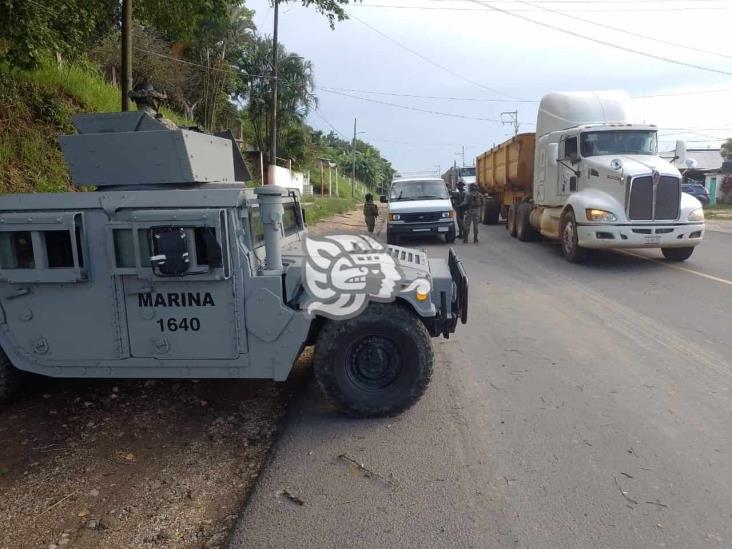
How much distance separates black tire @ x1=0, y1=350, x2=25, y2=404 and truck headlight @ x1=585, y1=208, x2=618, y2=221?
871 cm

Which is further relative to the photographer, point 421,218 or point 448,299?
point 421,218

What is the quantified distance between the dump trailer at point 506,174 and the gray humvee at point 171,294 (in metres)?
11.7

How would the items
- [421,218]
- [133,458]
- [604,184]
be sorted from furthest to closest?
[421,218]
[604,184]
[133,458]

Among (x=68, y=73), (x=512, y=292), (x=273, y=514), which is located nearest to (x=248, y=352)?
(x=273, y=514)

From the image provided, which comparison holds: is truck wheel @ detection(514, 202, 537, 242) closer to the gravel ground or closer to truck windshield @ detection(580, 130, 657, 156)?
truck windshield @ detection(580, 130, 657, 156)

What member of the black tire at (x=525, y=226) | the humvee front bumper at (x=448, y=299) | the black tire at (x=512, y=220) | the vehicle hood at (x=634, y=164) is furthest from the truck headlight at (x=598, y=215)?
the humvee front bumper at (x=448, y=299)

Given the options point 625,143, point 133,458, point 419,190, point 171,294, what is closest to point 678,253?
point 625,143

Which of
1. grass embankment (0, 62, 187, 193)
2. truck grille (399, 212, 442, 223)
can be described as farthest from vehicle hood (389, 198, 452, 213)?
grass embankment (0, 62, 187, 193)

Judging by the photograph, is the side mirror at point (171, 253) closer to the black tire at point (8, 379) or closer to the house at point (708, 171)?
the black tire at point (8, 379)

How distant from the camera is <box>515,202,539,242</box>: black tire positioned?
14359 millimetres

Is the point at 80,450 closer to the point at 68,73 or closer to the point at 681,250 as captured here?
the point at 681,250

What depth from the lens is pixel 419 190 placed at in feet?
49.1

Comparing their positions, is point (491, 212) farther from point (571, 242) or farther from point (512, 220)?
point (571, 242)

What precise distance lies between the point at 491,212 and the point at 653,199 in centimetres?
1050
